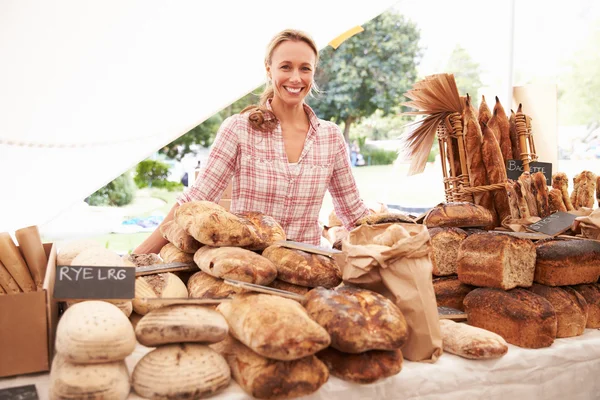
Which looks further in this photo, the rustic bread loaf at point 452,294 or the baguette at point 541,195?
the baguette at point 541,195

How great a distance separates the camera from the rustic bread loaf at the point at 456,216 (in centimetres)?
162

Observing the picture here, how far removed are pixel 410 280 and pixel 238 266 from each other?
401mm

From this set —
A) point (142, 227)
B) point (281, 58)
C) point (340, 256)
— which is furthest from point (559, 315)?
point (142, 227)

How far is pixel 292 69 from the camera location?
224 centimetres

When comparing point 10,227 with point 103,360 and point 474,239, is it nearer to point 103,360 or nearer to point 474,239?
point 103,360

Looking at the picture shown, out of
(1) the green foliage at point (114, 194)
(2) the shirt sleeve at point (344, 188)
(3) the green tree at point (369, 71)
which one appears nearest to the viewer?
(2) the shirt sleeve at point (344, 188)

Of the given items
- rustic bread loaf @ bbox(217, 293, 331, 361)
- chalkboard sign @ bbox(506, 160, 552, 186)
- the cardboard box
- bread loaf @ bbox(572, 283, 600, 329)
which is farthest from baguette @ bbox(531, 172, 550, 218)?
the cardboard box

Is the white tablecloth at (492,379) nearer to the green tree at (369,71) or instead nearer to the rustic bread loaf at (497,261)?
the rustic bread loaf at (497,261)

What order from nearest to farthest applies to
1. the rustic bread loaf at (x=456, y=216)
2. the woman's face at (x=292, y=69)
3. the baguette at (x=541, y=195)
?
1. the rustic bread loaf at (x=456, y=216)
2. the baguette at (x=541, y=195)
3. the woman's face at (x=292, y=69)

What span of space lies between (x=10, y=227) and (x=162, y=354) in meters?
1.86

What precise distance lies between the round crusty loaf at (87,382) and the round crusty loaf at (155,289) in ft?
0.81

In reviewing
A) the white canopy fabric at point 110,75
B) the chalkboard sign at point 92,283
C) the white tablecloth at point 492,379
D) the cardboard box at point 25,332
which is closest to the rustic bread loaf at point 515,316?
the white tablecloth at point 492,379

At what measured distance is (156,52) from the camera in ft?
7.98

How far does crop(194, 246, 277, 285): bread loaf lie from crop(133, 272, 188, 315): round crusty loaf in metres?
0.08
